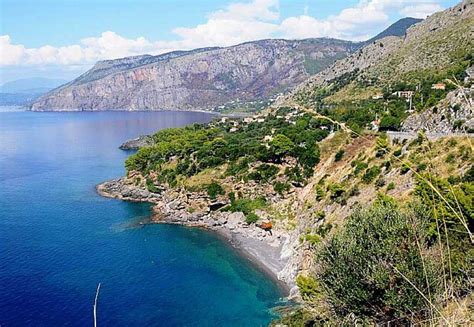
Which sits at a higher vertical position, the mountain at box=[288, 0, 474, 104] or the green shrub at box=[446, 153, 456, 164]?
the mountain at box=[288, 0, 474, 104]

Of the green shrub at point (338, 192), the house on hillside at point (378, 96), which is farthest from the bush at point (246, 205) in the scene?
the house on hillside at point (378, 96)

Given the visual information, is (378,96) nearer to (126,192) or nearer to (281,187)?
(281,187)

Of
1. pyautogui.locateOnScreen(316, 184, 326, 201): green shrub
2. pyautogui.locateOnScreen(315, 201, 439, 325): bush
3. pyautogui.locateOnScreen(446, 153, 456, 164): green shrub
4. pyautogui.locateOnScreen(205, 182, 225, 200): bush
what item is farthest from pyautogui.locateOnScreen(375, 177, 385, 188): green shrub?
pyautogui.locateOnScreen(205, 182, 225, 200): bush

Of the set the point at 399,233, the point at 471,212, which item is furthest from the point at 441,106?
the point at 399,233

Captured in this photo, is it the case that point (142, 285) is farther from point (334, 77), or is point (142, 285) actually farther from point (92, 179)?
point (334, 77)

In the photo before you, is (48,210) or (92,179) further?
(92,179)

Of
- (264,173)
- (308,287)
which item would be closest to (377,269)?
(308,287)

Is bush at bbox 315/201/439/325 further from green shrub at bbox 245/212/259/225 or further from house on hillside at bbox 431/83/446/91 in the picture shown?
house on hillside at bbox 431/83/446/91
